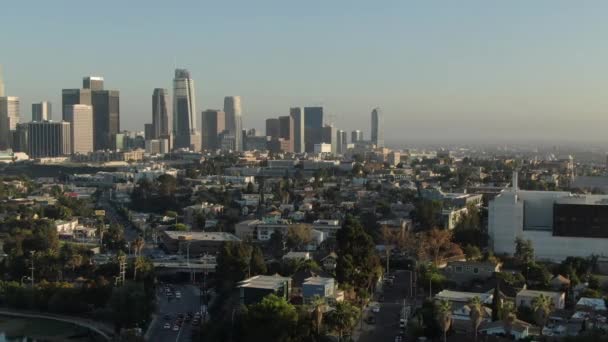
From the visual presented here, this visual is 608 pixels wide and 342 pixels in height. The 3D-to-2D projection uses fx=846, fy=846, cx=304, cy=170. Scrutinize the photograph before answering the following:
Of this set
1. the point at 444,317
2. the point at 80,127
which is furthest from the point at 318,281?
the point at 80,127

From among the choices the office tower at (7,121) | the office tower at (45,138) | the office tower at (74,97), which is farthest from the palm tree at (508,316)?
the office tower at (74,97)

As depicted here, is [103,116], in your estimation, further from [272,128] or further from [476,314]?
[476,314]

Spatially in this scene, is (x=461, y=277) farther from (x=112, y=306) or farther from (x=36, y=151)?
(x=36, y=151)

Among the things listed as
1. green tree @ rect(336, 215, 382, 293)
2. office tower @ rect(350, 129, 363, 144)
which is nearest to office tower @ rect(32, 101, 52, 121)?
office tower @ rect(350, 129, 363, 144)

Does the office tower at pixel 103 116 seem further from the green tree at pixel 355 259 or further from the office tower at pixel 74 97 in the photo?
the green tree at pixel 355 259

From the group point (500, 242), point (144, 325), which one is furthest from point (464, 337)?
point (500, 242)

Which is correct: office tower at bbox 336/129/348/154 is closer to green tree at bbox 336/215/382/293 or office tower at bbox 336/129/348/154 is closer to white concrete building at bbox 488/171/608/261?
white concrete building at bbox 488/171/608/261
